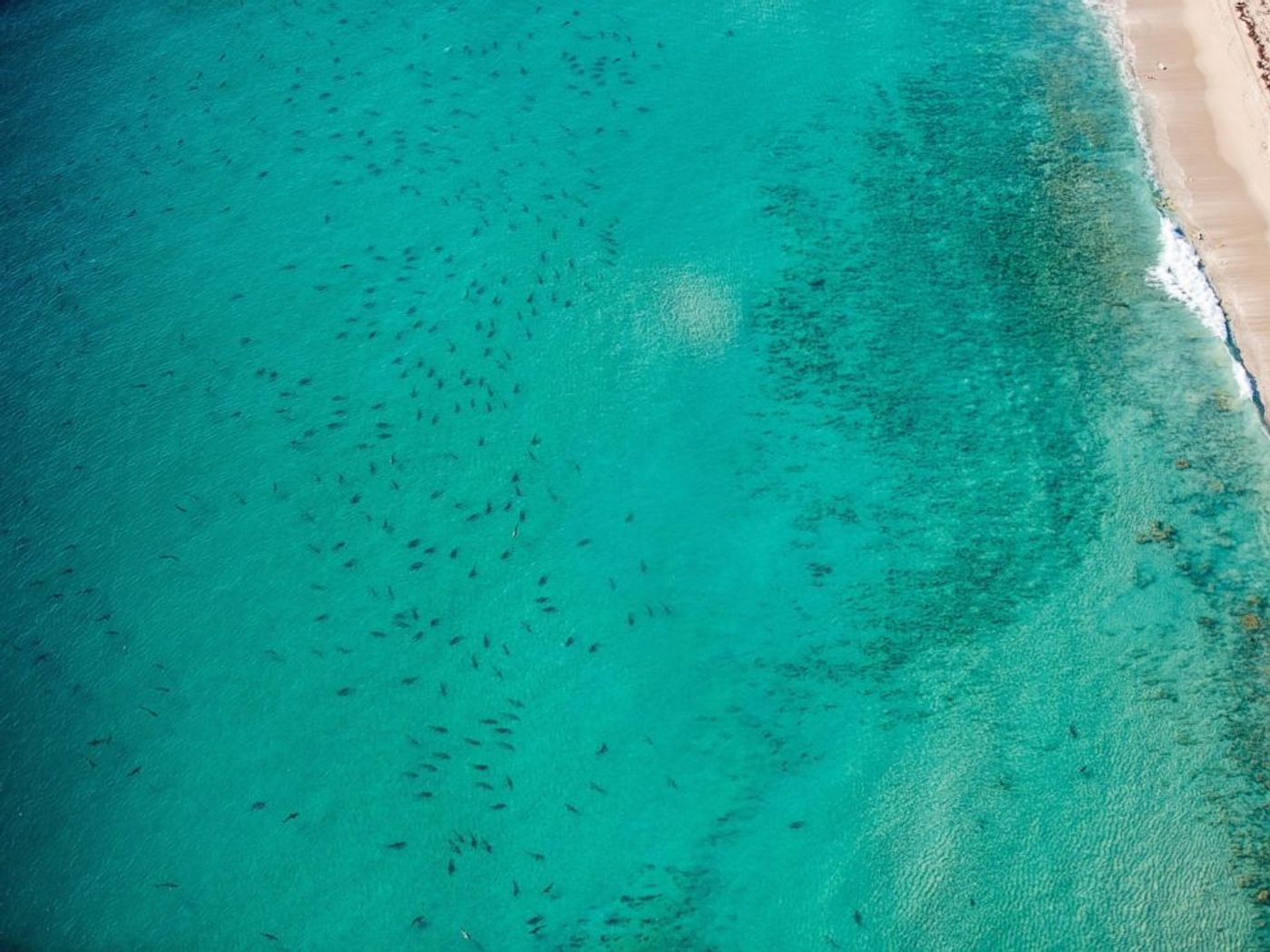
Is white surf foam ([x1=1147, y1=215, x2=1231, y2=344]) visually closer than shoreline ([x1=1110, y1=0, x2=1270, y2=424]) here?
Yes

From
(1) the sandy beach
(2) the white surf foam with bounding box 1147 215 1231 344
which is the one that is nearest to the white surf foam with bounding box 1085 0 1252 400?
(2) the white surf foam with bounding box 1147 215 1231 344

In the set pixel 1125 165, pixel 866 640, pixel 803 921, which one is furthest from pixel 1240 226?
pixel 803 921

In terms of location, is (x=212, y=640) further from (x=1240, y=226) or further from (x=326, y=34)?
(x=1240, y=226)

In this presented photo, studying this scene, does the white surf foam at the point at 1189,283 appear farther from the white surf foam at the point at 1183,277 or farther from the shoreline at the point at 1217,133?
the shoreline at the point at 1217,133

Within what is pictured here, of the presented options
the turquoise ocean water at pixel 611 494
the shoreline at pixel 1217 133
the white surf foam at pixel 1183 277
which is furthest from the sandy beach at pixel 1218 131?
the turquoise ocean water at pixel 611 494

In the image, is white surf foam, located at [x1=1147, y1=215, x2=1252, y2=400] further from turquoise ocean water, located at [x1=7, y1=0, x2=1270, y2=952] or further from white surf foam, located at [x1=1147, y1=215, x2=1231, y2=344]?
turquoise ocean water, located at [x1=7, y1=0, x2=1270, y2=952]

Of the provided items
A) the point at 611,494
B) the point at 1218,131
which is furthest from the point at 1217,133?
the point at 611,494

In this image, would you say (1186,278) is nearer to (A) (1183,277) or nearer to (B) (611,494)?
(A) (1183,277)

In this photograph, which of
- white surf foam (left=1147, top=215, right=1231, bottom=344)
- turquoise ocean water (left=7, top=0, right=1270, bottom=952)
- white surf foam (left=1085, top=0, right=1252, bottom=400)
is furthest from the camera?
white surf foam (left=1147, top=215, right=1231, bottom=344)
